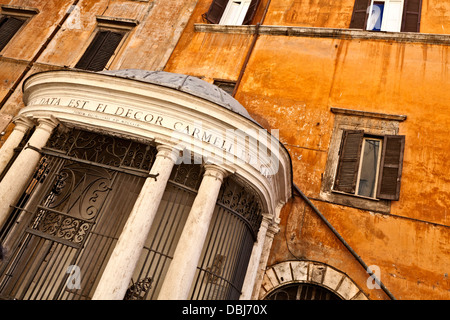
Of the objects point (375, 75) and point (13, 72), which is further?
point (13, 72)

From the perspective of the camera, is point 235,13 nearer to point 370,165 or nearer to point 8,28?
point 370,165

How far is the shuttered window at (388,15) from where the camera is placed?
7.90 meters

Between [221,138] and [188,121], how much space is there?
51 centimetres

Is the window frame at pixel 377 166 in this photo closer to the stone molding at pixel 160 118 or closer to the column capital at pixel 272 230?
the column capital at pixel 272 230

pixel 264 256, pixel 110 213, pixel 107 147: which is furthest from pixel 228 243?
pixel 107 147

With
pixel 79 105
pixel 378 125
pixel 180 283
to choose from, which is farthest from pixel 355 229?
pixel 79 105

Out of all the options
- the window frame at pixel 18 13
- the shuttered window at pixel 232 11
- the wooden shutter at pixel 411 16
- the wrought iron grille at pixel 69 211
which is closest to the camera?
the wrought iron grille at pixel 69 211

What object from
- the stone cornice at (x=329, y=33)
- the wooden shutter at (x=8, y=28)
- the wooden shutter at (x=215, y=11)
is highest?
the wooden shutter at (x=215, y=11)

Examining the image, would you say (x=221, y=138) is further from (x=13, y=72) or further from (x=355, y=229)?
(x=13, y=72)

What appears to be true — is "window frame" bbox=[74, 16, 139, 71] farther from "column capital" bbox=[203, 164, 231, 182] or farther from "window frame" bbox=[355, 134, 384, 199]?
"window frame" bbox=[355, 134, 384, 199]

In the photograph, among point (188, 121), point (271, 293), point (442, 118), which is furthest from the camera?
point (442, 118)

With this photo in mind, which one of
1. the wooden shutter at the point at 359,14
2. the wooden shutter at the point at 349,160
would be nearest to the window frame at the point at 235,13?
the wooden shutter at the point at 359,14

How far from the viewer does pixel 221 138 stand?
470cm

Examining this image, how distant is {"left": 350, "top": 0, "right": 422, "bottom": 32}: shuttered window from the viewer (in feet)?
25.9
